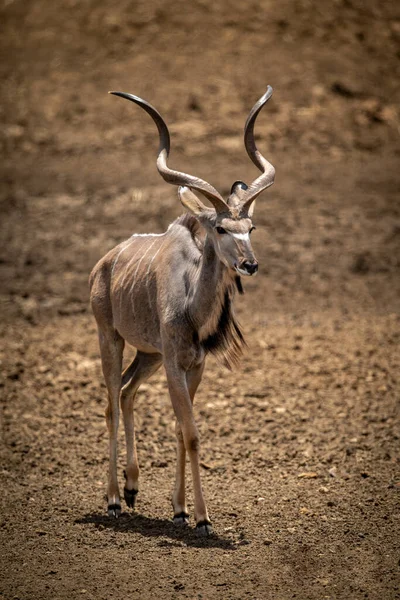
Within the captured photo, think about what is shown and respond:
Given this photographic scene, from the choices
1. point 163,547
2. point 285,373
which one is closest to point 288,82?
point 285,373

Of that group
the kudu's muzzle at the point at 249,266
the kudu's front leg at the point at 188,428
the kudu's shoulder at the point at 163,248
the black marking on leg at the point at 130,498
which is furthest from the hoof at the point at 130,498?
the kudu's muzzle at the point at 249,266

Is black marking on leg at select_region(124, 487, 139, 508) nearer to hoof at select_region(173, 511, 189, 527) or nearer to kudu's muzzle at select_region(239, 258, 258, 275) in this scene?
hoof at select_region(173, 511, 189, 527)

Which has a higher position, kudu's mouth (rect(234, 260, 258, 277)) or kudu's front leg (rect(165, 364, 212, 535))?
kudu's mouth (rect(234, 260, 258, 277))

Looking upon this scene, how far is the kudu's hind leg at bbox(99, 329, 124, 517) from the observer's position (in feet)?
20.8

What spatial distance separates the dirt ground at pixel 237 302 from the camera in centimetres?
549

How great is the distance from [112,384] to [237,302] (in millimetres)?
5092

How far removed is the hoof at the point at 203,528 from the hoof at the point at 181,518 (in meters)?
0.22

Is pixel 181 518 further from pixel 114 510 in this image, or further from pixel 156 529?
pixel 114 510

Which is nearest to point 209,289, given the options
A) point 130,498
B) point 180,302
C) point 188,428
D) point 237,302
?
point 180,302

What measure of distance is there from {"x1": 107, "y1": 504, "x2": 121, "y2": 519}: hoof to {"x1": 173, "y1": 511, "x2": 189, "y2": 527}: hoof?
1.56ft

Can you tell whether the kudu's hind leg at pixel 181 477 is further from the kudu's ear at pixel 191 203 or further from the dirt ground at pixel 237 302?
the kudu's ear at pixel 191 203

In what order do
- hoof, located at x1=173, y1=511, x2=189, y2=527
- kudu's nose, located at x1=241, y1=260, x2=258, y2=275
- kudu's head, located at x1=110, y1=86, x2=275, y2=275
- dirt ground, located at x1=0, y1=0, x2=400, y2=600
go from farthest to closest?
hoof, located at x1=173, y1=511, x2=189, y2=527, dirt ground, located at x1=0, y1=0, x2=400, y2=600, kudu's head, located at x1=110, y1=86, x2=275, y2=275, kudu's nose, located at x1=241, y1=260, x2=258, y2=275

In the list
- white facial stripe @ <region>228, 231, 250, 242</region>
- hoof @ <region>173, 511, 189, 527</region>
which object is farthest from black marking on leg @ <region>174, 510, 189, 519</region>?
white facial stripe @ <region>228, 231, 250, 242</region>

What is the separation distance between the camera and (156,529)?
19.2 feet
